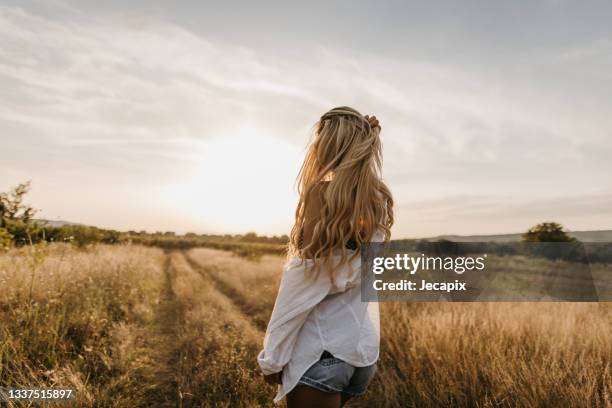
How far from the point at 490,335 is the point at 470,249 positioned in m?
6.63

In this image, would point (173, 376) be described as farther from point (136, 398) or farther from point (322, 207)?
point (322, 207)

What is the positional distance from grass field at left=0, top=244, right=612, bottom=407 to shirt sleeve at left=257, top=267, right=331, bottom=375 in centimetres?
258

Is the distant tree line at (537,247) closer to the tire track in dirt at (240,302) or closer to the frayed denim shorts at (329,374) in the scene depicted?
the tire track in dirt at (240,302)

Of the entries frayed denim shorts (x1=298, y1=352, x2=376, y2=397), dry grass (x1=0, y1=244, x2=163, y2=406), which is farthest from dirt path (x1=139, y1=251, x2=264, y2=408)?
frayed denim shorts (x1=298, y1=352, x2=376, y2=397)

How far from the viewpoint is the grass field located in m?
4.27

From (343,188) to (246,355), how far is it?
4.43 m

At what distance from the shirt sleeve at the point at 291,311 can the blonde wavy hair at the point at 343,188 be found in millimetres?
85

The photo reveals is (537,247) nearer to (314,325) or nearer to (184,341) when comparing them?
(184,341)

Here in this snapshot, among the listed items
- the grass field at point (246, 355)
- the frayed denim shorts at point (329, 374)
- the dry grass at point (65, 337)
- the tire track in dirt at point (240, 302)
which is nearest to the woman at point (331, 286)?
the frayed denim shorts at point (329, 374)

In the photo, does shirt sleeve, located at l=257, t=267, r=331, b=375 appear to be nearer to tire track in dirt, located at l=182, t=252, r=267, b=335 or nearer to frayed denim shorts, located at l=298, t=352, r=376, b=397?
frayed denim shorts, located at l=298, t=352, r=376, b=397

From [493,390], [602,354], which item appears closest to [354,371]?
[493,390]

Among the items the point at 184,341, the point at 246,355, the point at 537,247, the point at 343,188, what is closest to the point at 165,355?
the point at 184,341

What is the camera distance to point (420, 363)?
505cm

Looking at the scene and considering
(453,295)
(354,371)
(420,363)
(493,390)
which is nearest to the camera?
(354,371)
